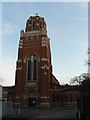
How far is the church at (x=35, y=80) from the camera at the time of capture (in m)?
46.8

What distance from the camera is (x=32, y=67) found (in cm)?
4831

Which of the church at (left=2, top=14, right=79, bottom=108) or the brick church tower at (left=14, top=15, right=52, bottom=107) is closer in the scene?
the brick church tower at (left=14, top=15, right=52, bottom=107)

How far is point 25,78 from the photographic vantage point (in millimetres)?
48281

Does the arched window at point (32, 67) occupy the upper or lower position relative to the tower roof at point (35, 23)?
lower

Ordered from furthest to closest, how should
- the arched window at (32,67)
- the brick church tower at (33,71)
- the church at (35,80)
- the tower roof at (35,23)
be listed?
the tower roof at (35,23) < the arched window at (32,67) < the church at (35,80) < the brick church tower at (33,71)

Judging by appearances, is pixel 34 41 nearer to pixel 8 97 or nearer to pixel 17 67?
pixel 17 67

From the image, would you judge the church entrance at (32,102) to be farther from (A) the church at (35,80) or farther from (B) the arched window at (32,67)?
(B) the arched window at (32,67)

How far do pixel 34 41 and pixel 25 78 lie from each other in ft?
27.6

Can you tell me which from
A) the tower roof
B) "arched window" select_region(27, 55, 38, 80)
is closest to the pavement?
"arched window" select_region(27, 55, 38, 80)

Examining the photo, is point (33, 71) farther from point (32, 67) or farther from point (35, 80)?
point (35, 80)

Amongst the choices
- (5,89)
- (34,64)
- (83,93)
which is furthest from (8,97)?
(83,93)

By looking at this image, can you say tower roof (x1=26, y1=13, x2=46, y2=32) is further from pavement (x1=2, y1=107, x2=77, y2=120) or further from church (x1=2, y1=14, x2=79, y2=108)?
pavement (x1=2, y1=107, x2=77, y2=120)

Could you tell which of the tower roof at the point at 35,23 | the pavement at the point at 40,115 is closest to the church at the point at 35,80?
the tower roof at the point at 35,23

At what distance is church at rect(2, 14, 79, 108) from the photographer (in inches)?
1842
